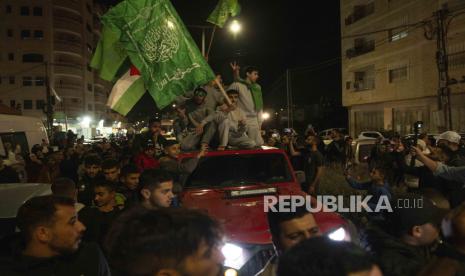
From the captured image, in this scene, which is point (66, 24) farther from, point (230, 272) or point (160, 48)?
point (230, 272)

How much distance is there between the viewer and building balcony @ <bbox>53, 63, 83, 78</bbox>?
64.0 meters

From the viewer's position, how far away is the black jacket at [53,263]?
2.39 meters

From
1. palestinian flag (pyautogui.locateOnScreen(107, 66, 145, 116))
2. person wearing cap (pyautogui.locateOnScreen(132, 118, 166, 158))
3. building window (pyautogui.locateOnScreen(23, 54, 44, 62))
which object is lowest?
person wearing cap (pyautogui.locateOnScreen(132, 118, 166, 158))

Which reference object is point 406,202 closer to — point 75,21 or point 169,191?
point 169,191

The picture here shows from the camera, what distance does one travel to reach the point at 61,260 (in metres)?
2.59

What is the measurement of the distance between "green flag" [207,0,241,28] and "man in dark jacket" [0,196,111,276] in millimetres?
6356

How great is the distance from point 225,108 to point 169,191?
8.36ft

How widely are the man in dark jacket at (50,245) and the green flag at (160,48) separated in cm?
323

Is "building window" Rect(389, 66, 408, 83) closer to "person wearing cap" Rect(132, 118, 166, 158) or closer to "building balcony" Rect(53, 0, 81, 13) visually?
"person wearing cap" Rect(132, 118, 166, 158)

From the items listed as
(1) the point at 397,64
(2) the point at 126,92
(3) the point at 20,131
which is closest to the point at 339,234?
(2) the point at 126,92

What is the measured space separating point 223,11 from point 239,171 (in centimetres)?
388

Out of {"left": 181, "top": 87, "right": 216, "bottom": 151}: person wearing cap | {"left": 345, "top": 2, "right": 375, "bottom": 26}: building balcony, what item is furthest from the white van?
{"left": 345, "top": 2, "right": 375, "bottom": 26}: building balcony

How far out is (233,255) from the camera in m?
3.82

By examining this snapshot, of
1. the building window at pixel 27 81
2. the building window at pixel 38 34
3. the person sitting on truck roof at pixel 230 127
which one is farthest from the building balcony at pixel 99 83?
the person sitting on truck roof at pixel 230 127
